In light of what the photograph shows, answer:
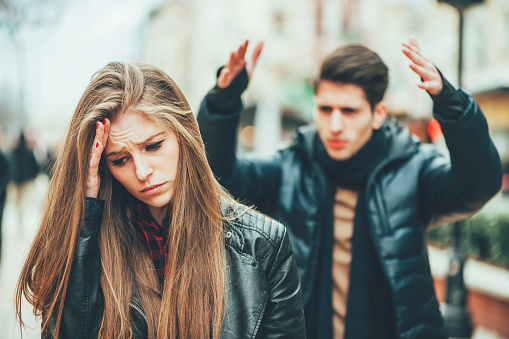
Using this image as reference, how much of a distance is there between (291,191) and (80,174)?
1302mm

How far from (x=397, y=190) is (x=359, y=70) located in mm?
708

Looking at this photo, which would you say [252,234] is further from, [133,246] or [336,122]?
[336,122]

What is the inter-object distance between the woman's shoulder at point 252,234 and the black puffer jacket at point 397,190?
68cm

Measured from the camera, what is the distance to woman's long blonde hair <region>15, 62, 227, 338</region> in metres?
1.89

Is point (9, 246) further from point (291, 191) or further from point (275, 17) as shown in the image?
point (275, 17)

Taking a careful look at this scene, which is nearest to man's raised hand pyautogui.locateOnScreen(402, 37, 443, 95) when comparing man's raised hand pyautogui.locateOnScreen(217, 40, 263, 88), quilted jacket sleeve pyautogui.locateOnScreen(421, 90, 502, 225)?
quilted jacket sleeve pyautogui.locateOnScreen(421, 90, 502, 225)

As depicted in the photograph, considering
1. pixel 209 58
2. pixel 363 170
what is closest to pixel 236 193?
pixel 363 170

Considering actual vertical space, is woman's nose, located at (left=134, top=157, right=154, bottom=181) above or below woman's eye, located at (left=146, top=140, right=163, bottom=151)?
below

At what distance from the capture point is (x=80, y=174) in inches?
76.9

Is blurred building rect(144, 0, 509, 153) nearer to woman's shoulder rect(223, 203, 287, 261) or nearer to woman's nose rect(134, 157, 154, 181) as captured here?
woman's shoulder rect(223, 203, 287, 261)

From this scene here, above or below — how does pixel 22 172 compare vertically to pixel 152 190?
below

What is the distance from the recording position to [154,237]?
2139 mm

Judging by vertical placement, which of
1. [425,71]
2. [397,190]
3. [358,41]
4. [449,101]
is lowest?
[397,190]

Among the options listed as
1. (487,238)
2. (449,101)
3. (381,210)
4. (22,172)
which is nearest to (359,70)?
(449,101)
